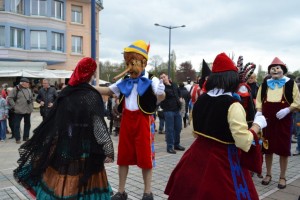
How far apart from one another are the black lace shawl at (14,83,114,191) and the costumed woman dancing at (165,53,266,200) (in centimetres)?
82

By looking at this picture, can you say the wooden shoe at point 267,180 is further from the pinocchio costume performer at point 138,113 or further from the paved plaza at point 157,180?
the pinocchio costume performer at point 138,113

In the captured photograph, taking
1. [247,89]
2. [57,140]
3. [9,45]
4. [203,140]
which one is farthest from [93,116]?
[9,45]

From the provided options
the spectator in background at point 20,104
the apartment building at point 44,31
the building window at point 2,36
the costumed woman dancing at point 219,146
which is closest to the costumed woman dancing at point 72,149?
the costumed woman dancing at point 219,146

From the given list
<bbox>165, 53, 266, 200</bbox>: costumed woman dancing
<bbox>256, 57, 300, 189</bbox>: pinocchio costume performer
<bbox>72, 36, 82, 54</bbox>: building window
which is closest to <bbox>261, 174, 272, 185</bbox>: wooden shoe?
<bbox>256, 57, 300, 189</bbox>: pinocchio costume performer

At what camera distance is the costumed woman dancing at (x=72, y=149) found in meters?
2.87

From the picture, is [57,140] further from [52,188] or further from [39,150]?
[52,188]

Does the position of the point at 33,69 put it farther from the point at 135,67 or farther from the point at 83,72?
the point at 83,72

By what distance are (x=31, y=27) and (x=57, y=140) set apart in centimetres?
2805

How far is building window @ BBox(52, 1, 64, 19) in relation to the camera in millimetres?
29016

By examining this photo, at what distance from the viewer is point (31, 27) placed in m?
28.2

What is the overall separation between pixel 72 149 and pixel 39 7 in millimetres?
28682

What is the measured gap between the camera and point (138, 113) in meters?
4.06

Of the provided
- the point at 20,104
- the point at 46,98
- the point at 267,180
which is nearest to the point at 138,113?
the point at 267,180

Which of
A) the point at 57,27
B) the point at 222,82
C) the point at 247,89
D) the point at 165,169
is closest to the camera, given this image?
the point at 222,82
